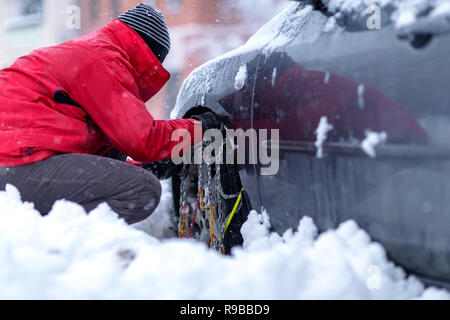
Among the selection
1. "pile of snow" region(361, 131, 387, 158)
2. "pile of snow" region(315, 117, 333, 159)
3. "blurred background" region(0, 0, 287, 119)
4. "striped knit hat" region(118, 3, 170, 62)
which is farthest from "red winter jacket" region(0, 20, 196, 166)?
"blurred background" region(0, 0, 287, 119)

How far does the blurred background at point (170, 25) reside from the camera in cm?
1253

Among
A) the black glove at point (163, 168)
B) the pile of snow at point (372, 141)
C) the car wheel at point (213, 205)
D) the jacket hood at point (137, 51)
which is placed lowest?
the car wheel at point (213, 205)

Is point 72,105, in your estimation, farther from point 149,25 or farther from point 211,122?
point 211,122

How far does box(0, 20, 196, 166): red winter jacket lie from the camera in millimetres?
2082

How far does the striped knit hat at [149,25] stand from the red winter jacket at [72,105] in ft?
0.56

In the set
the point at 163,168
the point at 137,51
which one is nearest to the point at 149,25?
the point at 137,51

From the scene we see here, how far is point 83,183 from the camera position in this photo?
86.0 inches

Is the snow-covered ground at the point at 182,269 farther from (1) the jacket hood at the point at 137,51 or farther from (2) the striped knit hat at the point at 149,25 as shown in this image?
(2) the striped knit hat at the point at 149,25

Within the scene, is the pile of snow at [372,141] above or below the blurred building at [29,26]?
below

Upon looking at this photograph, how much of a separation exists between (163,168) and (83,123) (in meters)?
0.70

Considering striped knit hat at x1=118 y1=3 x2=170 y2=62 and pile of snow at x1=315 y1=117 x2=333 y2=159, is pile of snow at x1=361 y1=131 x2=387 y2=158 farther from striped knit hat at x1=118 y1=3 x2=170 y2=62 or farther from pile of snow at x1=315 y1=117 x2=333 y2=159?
striped knit hat at x1=118 y1=3 x2=170 y2=62

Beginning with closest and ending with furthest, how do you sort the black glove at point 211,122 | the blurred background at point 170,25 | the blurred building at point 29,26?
the black glove at point 211,122
the blurred background at point 170,25
the blurred building at point 29,26

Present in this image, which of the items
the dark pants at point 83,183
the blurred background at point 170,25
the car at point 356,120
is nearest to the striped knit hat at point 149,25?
the car at point 356,120
